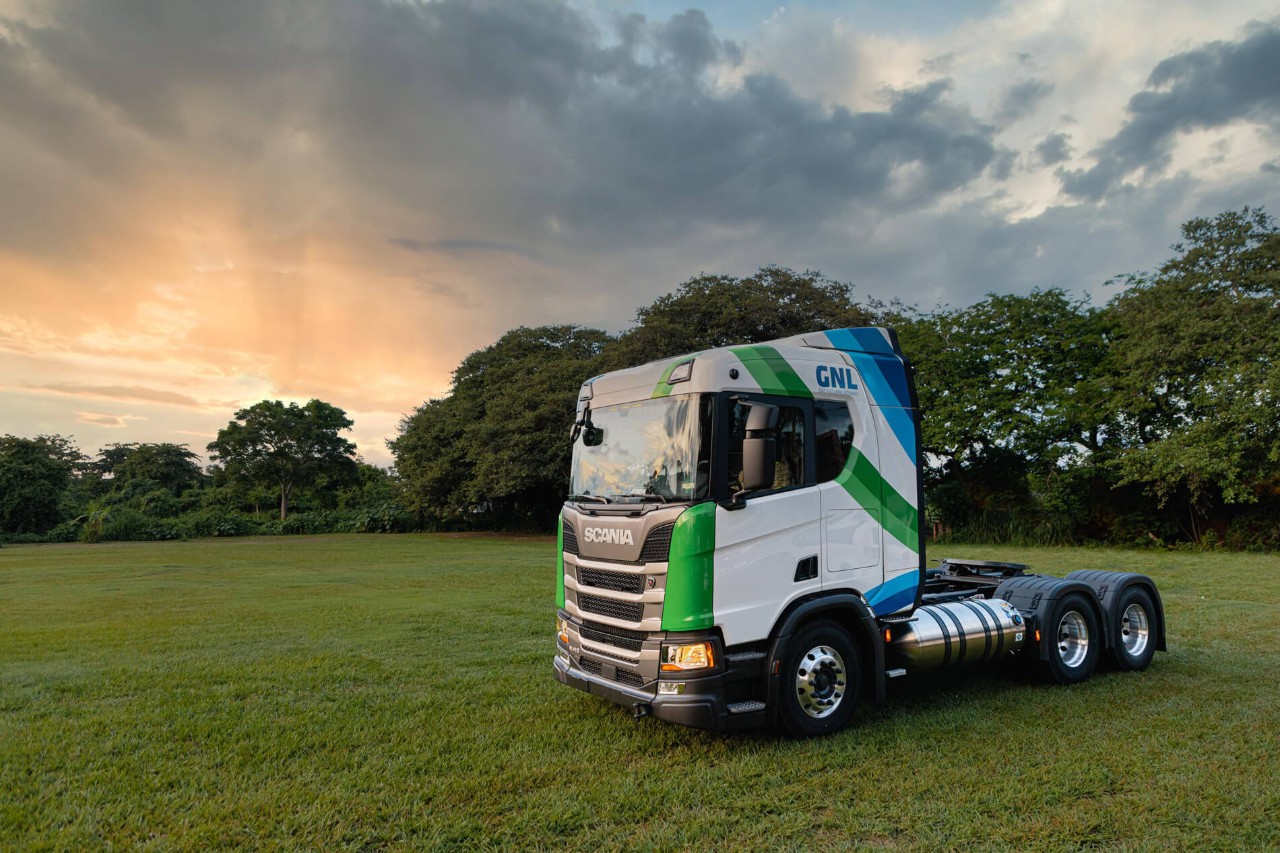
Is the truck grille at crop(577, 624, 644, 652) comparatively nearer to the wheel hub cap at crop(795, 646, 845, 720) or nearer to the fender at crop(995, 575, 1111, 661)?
Result: the wheel hub cap at crop(795, 646, 845, 720)

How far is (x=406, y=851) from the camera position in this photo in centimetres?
401

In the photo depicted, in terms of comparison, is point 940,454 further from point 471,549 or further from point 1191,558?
point 471,549

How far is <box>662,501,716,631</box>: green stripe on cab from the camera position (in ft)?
17.0

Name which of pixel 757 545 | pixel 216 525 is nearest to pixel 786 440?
pixel 757 545

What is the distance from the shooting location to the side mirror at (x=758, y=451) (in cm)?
522

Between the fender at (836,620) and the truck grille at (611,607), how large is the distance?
100 centimetres

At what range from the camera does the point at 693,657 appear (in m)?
5.24

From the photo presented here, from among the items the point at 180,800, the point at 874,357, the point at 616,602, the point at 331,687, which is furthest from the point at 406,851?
the point at 874,357

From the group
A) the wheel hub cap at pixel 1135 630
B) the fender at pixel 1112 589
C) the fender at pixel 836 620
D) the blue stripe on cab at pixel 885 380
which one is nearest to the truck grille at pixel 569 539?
the fender at pixel 836 620

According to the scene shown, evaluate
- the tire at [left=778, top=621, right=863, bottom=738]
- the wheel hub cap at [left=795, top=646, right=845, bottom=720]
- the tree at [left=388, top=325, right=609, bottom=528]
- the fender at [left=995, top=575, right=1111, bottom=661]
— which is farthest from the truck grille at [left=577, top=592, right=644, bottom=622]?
the tree at [left=388, top=325, right=609, bottom=528]

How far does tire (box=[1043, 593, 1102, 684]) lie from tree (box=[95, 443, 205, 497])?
2250 inches

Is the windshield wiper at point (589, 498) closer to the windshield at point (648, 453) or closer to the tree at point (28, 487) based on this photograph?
the windshield at point (648, 453)

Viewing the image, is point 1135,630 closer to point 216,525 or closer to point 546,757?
point 546,757

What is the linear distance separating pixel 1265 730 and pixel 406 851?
6260mm
